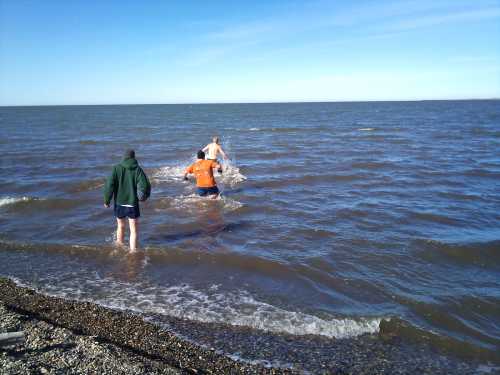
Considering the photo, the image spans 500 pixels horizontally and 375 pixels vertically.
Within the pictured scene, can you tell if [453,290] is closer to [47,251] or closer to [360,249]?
[360,249]

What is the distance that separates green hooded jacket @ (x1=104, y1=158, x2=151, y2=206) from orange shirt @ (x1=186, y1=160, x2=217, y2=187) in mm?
2963

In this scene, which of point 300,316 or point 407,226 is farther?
point 407,226

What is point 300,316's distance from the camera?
5375mm

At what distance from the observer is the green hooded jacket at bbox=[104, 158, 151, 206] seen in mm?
6973

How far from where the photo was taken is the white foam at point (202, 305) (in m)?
5.12

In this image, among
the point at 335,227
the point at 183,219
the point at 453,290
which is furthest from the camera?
the point at 183,219

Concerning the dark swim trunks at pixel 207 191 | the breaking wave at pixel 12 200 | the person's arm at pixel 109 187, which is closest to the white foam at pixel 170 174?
the breaking wave at pixel 12 200

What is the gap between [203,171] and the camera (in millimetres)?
10227

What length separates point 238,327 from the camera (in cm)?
507

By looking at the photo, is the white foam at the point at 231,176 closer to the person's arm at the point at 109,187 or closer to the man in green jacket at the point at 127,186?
the man in green jacket at the point at 127,186

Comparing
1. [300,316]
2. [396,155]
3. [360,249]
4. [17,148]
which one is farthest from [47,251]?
[17,148]

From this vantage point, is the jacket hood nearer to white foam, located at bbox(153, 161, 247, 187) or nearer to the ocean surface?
the ocean surface

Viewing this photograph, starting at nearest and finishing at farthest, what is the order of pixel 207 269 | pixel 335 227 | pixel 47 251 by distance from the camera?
pixel 207 269, pixel 47 251, pixel 335 227

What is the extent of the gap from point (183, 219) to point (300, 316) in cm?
534
